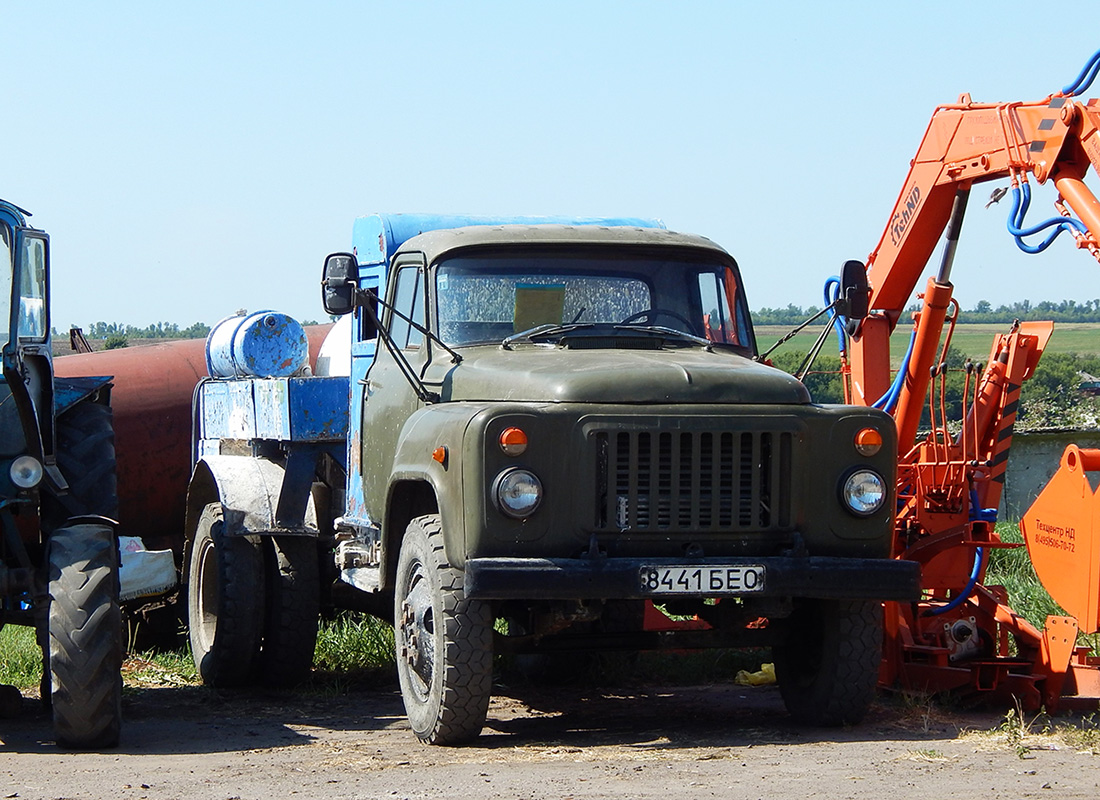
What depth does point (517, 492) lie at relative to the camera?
6.39 metres

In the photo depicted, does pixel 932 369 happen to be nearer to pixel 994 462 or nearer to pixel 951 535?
pixel 994 462

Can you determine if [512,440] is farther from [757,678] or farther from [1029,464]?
[1029,464]

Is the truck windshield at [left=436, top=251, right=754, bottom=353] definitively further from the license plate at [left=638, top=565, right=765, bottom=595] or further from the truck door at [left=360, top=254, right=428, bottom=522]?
the license plate at [left=638, top=565, right=765, bottom=595]

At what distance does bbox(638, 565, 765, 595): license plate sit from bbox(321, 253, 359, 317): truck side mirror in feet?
7.10

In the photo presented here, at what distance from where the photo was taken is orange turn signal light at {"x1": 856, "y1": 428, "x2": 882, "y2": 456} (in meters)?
6.75

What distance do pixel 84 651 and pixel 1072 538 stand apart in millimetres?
4839

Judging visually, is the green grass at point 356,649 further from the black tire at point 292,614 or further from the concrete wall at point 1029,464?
the concrete wall at point 1029,464

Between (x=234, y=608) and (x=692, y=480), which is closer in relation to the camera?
(x=692, y=480)

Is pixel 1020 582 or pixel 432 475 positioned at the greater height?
Result: pixel 432 475

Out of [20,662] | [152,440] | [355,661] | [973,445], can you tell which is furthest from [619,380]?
[152,440]

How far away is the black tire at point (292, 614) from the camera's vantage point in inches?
363

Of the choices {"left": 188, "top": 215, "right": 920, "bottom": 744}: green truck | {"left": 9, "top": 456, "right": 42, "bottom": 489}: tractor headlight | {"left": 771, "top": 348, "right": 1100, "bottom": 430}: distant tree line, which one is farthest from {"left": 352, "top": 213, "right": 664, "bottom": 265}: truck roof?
{"left": 771, "top": 348, "right": 1100, "bottom": 430}: distant tree line

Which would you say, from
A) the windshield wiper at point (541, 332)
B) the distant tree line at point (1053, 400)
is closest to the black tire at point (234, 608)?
the windshield wiper at point (541, 332)

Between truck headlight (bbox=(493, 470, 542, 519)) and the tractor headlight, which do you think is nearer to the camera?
truck headlight (bbox=(493, 470, 542, 519))
